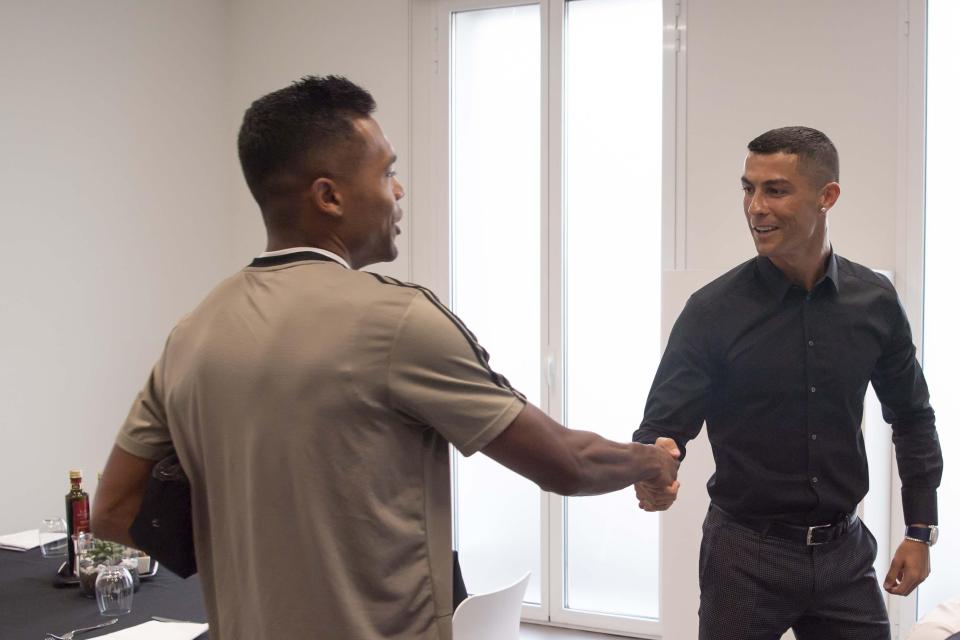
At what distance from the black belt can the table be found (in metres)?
1.26

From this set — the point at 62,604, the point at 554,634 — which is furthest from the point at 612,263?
the point at 62,604

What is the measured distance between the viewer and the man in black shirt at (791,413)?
6.73ft

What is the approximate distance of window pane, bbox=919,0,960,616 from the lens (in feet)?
12.7

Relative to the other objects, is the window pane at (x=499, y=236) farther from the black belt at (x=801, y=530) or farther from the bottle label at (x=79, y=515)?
the black belt at (x=801, y=530)

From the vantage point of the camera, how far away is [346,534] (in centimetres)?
125

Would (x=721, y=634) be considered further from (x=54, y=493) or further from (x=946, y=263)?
(x=54, y=493)

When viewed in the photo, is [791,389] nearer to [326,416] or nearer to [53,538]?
[326,416]

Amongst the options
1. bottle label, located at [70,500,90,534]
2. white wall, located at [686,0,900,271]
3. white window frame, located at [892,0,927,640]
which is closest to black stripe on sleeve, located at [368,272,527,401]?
bottle label, located at [70,500,90,534]

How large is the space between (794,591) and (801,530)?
132 millimetres

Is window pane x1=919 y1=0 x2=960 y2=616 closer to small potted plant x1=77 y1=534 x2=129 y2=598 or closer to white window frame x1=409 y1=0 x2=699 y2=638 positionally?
white window frame x1=409 y1=0 x2=699 y2=638

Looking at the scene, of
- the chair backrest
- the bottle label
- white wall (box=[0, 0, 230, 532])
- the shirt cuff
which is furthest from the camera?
white wall (box=[0, 0, 230, 532])

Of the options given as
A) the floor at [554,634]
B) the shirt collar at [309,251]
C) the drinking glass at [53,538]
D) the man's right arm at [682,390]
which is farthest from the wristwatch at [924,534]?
the floor at [554,634]

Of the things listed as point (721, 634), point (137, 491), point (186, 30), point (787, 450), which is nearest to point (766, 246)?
point (787, 450)

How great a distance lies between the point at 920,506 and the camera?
88.2 inches
